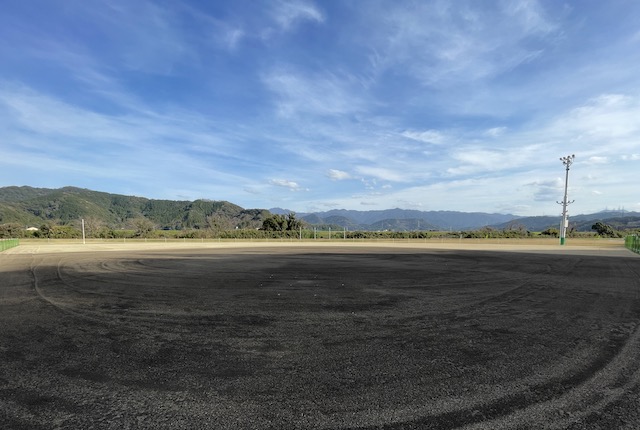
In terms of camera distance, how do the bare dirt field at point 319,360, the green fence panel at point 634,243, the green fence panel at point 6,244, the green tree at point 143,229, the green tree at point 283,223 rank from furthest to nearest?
the green tree at point 283,223 < the green tree at point 143,229 < the green fence panel at point 6,244 < the green fence panel at point 634,243 < the bare dirt field at point 319,360

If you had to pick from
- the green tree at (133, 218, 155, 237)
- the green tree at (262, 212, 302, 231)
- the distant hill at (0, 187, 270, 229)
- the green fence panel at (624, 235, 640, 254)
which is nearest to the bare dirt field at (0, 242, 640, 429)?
the green fence panel at (624, 235, 640, 254)

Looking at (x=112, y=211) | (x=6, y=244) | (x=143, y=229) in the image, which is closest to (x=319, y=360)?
(x=6, y=244)

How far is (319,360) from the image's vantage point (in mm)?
4406

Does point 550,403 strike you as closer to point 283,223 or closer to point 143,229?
point 143,229

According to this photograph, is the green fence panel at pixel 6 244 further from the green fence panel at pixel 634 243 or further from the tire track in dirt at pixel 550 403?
the green fence panel at pixel 634 243

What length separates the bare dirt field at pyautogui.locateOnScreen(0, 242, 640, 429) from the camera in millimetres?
3033

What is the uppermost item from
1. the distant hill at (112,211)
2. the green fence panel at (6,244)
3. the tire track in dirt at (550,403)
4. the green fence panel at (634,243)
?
the distant hill at (112,211)

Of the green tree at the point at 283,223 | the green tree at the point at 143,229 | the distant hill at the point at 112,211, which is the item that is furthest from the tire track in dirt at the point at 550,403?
the distant hill at the point at 112,211

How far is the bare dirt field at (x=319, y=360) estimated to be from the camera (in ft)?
9.95

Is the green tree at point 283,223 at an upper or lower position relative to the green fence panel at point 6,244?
upper

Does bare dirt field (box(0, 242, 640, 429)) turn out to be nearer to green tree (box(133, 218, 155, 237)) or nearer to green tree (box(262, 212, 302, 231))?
green tree (box(133, 218, 155, 237))

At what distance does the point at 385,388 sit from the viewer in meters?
3.55

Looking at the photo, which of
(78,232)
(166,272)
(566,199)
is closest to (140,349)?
(166,272)

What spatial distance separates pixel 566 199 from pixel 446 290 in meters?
45.7
